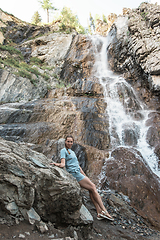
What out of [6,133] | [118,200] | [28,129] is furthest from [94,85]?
[118,200]

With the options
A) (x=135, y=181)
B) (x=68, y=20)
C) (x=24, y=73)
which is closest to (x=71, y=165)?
(x=135, y=181)

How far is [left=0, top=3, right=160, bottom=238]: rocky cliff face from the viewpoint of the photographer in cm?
620

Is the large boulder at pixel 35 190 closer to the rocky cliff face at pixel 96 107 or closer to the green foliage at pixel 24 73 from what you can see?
the rocky cliff face at pixel 96 107

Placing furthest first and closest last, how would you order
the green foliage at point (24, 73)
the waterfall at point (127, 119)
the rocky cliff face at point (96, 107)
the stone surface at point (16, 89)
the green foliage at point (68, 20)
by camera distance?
1. the green foliage at point (68, 20)
2. the green foliage at point (24, 73)
3. the stone surface at point (16, 89)
4. the waterfall at point (127, 119)
5. the rocky cliff face at point (96, 107)

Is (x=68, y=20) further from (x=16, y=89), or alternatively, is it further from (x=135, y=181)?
(x=135, y=181)

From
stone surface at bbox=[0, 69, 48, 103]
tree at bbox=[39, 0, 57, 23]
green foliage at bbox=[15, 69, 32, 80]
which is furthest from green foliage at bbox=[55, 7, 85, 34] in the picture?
stone surface at bbox=[0, 69, 48, 103]

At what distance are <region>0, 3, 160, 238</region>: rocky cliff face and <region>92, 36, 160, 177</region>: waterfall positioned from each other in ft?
0.28

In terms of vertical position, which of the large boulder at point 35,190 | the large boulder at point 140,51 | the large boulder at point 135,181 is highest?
the large boulder at point 140,51

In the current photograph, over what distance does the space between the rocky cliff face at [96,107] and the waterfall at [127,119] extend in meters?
0.09

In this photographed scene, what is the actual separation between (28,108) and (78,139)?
501 cm

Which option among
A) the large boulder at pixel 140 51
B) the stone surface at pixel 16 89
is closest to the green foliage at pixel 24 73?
the stone surface at pixel 16 89

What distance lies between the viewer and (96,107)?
436 inches

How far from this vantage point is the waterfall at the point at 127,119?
27.4ft

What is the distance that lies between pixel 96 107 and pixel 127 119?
2.62 m
